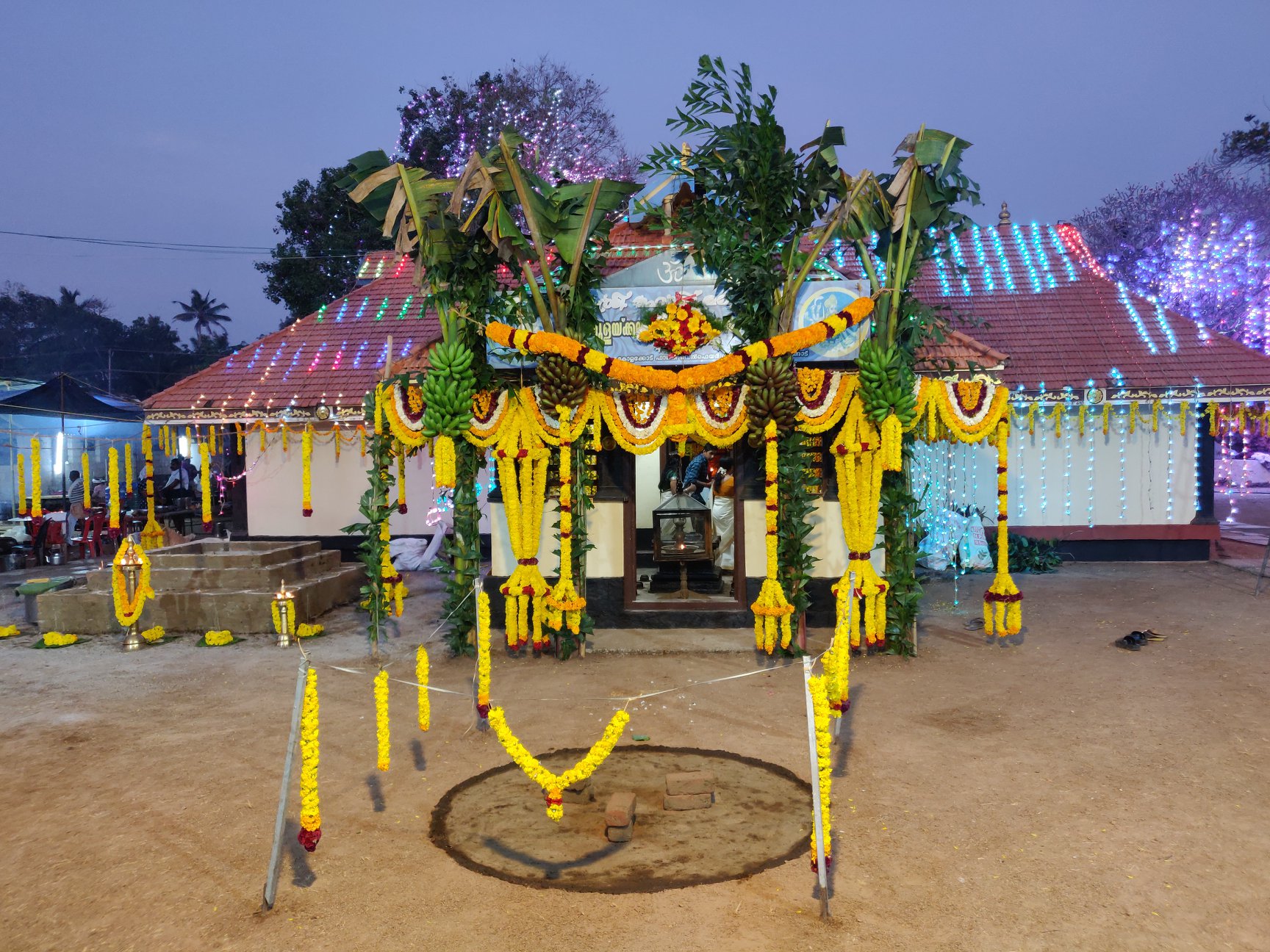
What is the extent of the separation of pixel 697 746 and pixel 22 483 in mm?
15683

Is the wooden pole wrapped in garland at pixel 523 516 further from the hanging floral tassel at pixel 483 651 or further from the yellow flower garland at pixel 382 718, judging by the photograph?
the yellow flower garland at pixel 382 718

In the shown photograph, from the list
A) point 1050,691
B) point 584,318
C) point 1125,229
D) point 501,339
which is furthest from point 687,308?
point 1125,229

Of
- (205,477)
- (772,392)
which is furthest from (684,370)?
(205,477)

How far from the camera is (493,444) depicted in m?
10.8

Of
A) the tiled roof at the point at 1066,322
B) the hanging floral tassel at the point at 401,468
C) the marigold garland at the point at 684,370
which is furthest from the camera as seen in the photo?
the tiled roof at the point at 1066,322

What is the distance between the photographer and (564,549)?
10.6 metres

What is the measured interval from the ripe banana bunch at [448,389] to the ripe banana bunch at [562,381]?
0.84 m

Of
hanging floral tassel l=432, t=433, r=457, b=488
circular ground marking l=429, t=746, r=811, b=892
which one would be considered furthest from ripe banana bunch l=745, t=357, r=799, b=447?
circular ground marking l=429, t=746, r=811, b=892

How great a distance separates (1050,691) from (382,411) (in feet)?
25.8

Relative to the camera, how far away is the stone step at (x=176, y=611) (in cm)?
1255

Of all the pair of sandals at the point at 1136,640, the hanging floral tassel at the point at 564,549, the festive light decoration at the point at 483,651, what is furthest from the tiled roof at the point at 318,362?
the pair of sandals at the point at 1136,640

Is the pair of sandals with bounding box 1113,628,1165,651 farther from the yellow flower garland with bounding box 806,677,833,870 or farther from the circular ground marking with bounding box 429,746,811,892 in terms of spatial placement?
the yellow flower garland with bounding box 806,677,833,870

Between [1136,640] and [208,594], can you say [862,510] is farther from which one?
[208,594]

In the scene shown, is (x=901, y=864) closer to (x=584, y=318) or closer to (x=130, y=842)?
(x=130, y=842)
